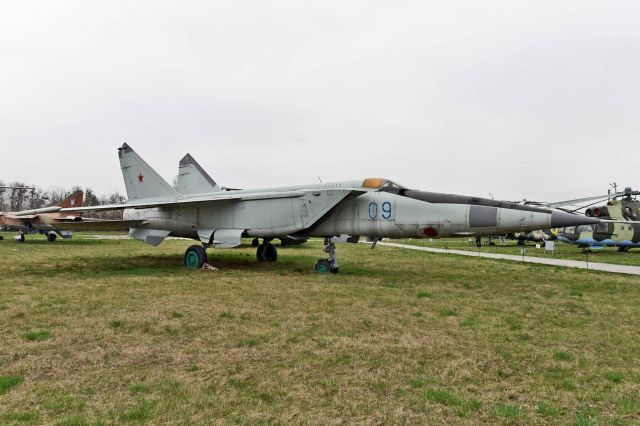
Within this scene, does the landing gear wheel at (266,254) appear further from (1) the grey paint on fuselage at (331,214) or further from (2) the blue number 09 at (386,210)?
(2) the blue number 09 at (386,210)

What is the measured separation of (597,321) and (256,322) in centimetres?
536

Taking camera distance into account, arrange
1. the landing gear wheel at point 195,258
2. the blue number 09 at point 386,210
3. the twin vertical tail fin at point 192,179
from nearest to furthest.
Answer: the blue number 09 at point 386,210 → the landing gear wheel at point 195,258 → the twin vertical tail fin at point 192,179

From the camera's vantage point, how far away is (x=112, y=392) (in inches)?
139

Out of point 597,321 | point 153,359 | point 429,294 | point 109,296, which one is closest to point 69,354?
point 153,359

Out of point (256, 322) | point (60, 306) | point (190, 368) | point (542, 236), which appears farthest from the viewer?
point (542, 236)

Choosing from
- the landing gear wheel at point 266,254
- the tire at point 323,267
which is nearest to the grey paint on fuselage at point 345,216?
the tire at point 323,267

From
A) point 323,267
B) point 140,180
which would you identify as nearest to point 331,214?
point 323,267

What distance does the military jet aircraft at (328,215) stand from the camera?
10.2 m

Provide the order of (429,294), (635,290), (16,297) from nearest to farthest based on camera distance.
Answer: (16,297) < (429,294) < (635,290)

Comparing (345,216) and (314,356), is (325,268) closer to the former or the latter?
(345,216)

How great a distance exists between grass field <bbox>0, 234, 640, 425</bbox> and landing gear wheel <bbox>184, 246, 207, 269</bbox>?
4.23m

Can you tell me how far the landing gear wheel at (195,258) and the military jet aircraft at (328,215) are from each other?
0.11ft

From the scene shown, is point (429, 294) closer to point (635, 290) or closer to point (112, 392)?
point (635, 290)

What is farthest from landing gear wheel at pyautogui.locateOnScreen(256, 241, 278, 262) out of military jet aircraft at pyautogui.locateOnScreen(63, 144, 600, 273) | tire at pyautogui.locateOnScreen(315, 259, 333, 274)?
tire at pyautogui.locateOnScreen(315, 259, 333, 274)
